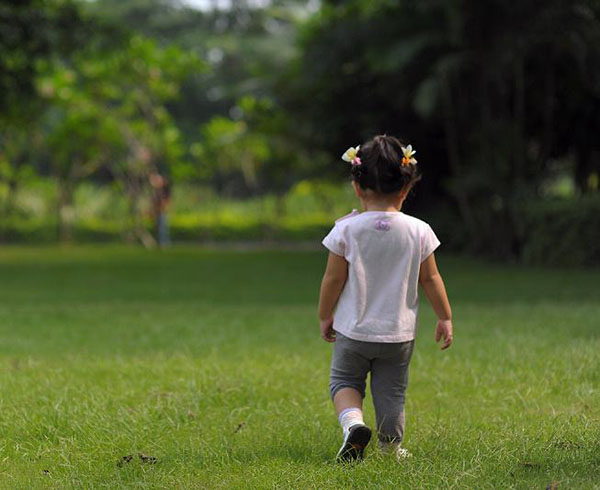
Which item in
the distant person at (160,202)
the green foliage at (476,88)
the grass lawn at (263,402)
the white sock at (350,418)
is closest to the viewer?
the grass lawn at (263,402)

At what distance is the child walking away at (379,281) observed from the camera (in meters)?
3.95

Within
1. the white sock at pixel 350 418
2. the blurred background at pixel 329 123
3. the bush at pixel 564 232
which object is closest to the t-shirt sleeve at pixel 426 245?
the white sock at pixel 350 418

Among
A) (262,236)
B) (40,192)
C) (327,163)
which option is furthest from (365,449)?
(40,192)

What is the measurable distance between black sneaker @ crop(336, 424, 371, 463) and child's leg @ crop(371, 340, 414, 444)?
208 mm

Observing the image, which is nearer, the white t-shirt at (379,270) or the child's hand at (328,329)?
the white t-shirt at (379,270)

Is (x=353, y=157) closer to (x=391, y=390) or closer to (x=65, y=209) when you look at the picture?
(x=391, y=390)

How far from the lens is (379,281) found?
157 inches

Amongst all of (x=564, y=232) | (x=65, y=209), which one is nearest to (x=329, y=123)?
(x=564, y=232)

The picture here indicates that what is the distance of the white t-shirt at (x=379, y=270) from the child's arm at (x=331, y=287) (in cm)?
3

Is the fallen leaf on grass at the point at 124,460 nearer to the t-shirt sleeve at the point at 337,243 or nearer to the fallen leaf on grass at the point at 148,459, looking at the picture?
the fallen leaf on grass at the point at 148,459

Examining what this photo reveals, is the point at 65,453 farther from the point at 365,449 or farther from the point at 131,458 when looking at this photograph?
the point at 365,449

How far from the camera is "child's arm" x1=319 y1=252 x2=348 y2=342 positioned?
401 cm

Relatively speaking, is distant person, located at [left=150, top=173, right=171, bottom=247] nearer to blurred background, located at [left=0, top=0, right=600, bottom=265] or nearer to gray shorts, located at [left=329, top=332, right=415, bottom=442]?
blurred background, located at [left=0, top=0, right=600, bottom=265]

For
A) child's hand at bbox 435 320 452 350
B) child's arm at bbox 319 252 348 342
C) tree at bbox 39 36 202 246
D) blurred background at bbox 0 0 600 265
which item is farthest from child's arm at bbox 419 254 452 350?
tree at bbox 39 36 202 246
